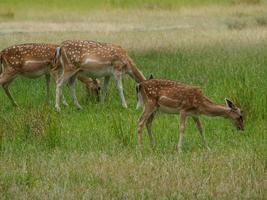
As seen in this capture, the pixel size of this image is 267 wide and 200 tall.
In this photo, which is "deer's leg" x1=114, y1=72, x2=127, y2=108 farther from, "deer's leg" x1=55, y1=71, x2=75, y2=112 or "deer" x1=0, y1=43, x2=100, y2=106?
"deer" x1=0, y1=43, x2=100, y2=106

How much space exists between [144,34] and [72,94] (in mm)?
11868

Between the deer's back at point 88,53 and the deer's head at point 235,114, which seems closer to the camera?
the deer's head at point 235,114

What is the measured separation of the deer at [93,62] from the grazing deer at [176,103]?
4.01m

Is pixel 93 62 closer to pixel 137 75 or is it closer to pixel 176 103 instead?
pixel 137 75

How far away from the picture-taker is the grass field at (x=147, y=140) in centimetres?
825

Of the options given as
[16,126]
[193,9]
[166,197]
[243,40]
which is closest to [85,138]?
[16,126]

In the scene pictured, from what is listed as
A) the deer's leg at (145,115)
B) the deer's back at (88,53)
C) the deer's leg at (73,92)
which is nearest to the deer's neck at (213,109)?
the deer's leg at (145,115)

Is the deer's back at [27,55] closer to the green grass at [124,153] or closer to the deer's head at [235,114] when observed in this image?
the green grass at [124,153]

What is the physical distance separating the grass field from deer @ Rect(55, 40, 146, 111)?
503 mm

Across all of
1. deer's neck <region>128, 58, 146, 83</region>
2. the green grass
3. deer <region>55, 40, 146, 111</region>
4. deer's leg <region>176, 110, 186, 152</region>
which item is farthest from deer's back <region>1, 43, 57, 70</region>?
deer's leg <region>176, 110, 186, 152</region>

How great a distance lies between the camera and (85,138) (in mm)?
11195

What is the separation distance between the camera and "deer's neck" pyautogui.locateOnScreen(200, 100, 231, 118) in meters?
10.6

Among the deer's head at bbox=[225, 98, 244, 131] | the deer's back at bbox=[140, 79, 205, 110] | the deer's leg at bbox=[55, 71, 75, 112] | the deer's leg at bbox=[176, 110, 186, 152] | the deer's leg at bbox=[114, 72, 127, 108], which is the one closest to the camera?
the deer's leg at bbox=[176, 110, 186, 152]

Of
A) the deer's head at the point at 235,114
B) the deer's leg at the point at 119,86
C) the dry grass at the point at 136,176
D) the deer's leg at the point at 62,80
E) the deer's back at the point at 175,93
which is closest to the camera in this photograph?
the dry grass at the point at 136,176
